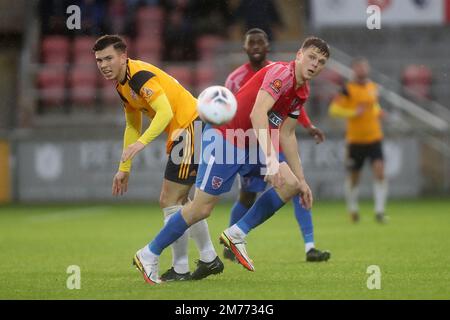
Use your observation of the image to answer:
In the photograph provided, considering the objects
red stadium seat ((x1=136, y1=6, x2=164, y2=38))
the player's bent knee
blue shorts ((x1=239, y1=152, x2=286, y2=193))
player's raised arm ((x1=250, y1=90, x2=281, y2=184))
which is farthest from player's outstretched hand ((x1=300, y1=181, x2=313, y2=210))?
red stadium seat ((x1=136, y1=6, x2=164, y2=38))

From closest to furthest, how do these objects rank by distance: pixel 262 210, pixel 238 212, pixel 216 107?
pixel 216 107
pixel 262 210
pixel 238 212

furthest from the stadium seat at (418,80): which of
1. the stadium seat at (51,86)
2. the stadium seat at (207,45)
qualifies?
the stadium seat at (51,86)

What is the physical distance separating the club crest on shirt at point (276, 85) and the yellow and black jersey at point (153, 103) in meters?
0.80

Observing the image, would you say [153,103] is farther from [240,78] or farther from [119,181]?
[240,78]

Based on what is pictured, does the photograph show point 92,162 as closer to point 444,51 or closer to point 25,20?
point 25,20

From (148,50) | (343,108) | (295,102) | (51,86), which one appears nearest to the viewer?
(295,102)

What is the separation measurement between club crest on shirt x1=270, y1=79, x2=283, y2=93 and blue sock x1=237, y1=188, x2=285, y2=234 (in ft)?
3.45

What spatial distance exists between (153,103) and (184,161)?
0.54 metres

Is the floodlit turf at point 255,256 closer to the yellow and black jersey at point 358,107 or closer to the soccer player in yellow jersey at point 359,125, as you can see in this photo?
the soccer player in yellow jersey at point 359,125

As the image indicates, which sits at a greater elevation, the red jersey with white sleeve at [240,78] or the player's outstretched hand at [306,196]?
the red jersey with white sleeve at [240,78]

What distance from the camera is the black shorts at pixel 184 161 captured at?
7.68 metres

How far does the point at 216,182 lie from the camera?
24.2 ft

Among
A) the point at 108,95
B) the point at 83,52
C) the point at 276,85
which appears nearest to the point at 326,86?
the point at 108,95

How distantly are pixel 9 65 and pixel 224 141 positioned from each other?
16.2 meters
